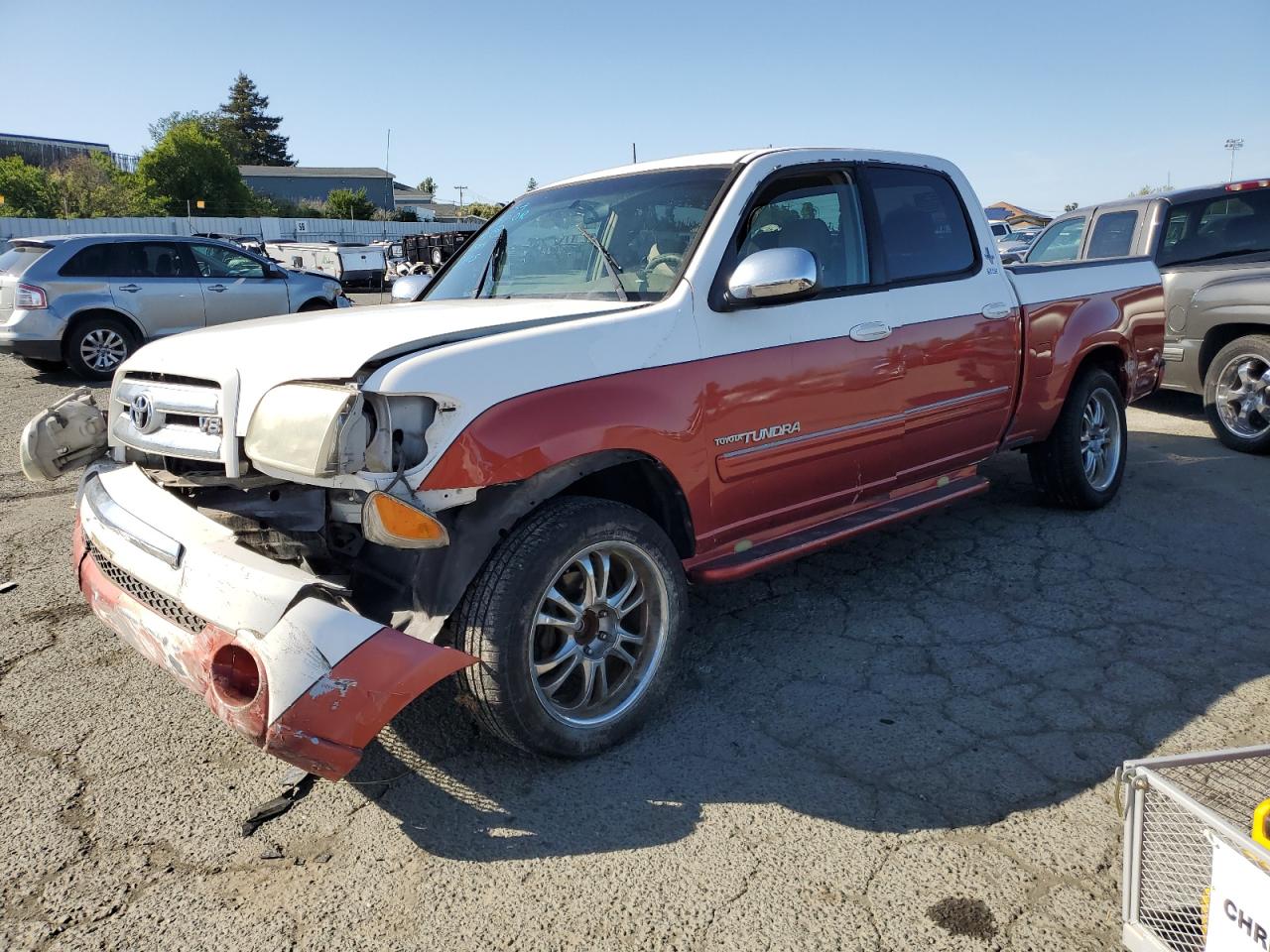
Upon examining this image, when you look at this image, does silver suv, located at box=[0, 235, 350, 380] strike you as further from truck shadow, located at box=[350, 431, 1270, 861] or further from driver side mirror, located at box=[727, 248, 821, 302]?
driver side mirror, located at box=[727, 248, 821, 302]

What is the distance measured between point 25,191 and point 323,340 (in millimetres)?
55756

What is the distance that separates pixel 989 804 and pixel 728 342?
1.70 metres

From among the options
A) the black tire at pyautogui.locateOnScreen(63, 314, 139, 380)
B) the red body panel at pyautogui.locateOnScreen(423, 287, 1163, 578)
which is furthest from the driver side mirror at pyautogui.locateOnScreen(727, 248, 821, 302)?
the black tire at pyautogui.locateOnScreen(63, 314, 139, 380)

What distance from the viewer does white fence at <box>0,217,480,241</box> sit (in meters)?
33.9

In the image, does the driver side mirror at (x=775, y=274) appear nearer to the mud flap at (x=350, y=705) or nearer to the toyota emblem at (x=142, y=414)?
the mud flap at (x=350, y=705)

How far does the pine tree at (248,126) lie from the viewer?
322 feet

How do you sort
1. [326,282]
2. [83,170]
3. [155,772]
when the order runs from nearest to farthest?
[155,772], [326,282], [83,170]

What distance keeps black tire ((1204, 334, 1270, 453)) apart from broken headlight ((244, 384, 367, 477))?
6822mm

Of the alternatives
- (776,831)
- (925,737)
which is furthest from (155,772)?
(925,737)

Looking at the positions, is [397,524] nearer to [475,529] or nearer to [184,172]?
[475,529]

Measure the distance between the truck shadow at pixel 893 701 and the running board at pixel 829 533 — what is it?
43 cm

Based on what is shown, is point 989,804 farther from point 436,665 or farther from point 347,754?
point 347,754

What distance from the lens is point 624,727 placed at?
3051 millimetres

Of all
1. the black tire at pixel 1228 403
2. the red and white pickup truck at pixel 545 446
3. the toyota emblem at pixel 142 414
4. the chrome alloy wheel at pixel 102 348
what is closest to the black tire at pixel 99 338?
the chrome alloy wheel at pixel 102 348
